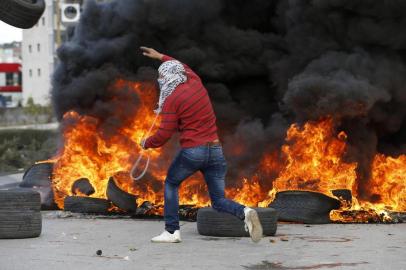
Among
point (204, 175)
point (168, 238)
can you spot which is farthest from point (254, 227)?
point (168, 238)

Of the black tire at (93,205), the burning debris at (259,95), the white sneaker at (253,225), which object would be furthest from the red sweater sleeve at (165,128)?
the black tire at (93,205)

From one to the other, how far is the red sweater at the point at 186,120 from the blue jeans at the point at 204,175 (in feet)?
0.36

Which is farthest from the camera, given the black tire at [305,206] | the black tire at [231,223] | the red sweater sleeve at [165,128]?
the black tire at [305,206]

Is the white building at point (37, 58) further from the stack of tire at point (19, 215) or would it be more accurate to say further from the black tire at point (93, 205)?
the stack of tire at point (19, 215)

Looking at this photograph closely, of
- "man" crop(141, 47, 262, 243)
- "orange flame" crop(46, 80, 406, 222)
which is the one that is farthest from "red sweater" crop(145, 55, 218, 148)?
"orange flame" crop(46, 80, 406, 222)

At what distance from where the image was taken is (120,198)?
11023 millimetres

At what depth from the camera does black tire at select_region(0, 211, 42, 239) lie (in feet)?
27.8

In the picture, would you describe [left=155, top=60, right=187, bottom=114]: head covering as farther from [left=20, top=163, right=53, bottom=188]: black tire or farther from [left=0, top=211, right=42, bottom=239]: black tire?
[left=20, top=163, right=53, bottom=188]: black tire

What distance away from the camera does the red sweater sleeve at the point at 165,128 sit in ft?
25.8

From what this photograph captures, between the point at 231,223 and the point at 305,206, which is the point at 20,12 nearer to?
the point at 231,223

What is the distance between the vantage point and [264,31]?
13.4 m

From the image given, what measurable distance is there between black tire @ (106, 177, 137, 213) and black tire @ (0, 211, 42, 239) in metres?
2.44

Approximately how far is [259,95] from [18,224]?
580 cm

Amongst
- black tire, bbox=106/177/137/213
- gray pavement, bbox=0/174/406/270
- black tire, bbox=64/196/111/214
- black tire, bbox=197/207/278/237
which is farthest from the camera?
black tire, bbox=64/196/111/214
